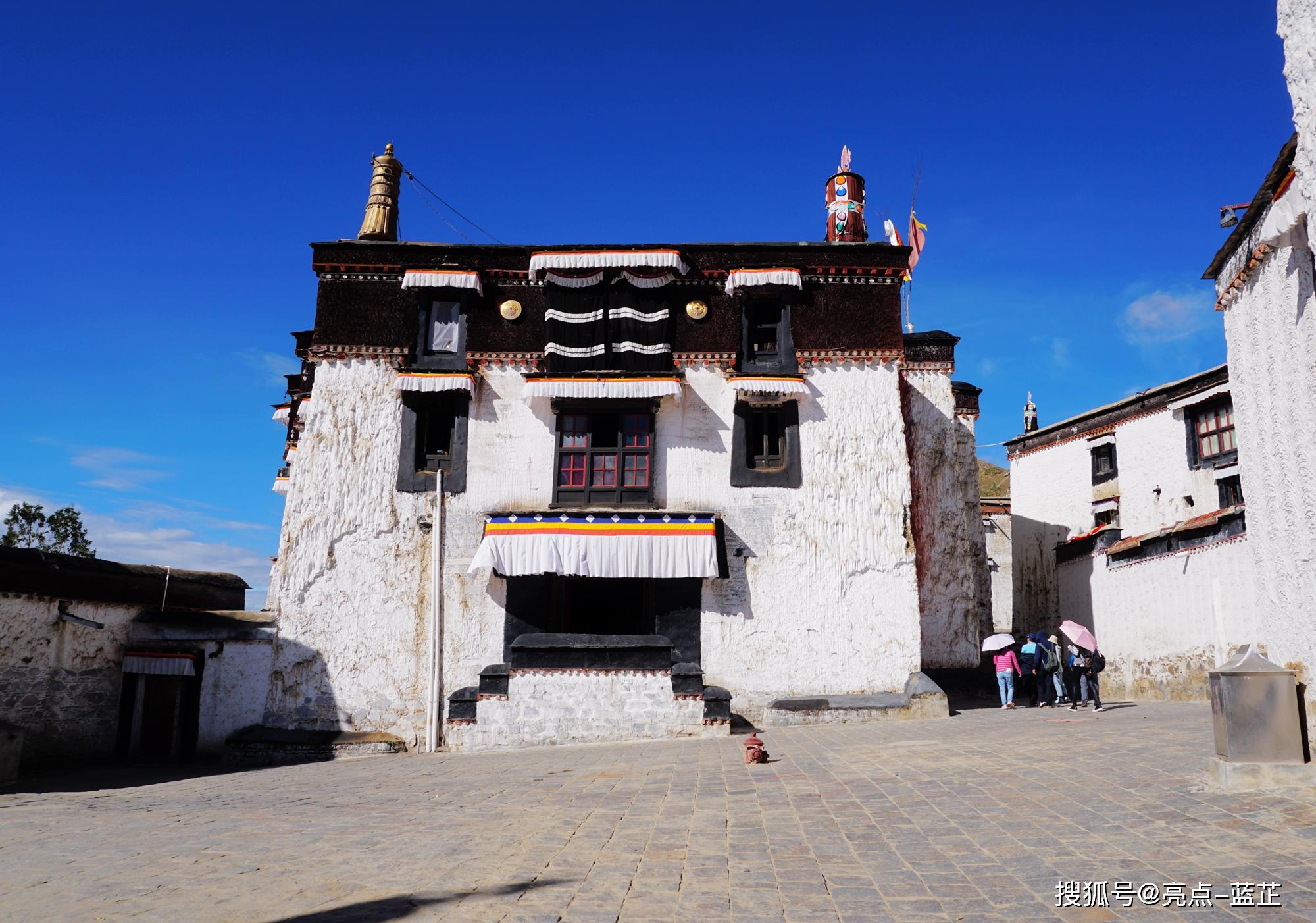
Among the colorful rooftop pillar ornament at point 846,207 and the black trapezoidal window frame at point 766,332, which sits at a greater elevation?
the colorful rooftop pillar ornament at point 846,207

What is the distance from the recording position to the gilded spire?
19.9 m

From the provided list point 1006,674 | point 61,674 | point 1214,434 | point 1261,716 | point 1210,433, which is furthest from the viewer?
point 1210,433

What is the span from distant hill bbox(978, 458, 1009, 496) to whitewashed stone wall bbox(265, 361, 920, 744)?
42660 mm

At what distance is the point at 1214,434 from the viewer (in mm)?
21875

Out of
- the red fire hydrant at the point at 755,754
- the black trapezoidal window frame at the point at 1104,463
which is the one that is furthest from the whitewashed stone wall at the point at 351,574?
the black trapezoidal window frame at the point at 1104,463

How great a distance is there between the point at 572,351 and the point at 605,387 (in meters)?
1.24

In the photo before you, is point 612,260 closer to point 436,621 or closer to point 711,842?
point 436,621

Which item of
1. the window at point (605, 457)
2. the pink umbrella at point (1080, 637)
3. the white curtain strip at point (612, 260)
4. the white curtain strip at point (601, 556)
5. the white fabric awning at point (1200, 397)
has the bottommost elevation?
the pink umbrella at point (1080, 637)

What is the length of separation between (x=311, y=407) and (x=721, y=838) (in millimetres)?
13877

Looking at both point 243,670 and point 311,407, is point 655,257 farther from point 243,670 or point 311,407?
point 243,670

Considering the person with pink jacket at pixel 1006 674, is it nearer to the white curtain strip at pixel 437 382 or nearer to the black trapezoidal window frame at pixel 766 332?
the black trapezoidal window frame at pixel 766 332

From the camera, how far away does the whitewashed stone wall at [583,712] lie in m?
14.7

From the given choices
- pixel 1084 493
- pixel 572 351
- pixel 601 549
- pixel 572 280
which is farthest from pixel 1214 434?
pixel 572 280

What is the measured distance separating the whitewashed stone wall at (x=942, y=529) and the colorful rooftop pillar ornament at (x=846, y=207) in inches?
146
